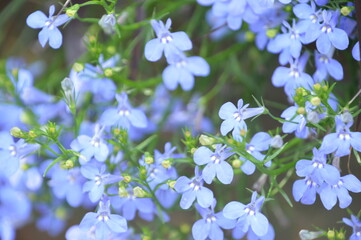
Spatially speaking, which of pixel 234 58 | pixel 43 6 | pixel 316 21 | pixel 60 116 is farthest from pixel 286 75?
pixel 43 6

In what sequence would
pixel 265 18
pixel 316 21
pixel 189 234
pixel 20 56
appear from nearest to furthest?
pixel 316 21
pixel 265 18
pixel 189 234
pixel 20 56

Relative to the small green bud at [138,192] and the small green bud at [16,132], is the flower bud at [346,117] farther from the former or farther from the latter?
the small green bud at [16,132]

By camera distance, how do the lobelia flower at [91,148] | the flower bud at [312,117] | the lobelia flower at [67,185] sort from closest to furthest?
the flower bud at [312,117] < the lobelia flower at [91,148] < the lobelia flower at [67,185]

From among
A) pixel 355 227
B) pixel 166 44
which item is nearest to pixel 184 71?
pixel 166 44

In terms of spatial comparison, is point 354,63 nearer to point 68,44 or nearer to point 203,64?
point 203,64

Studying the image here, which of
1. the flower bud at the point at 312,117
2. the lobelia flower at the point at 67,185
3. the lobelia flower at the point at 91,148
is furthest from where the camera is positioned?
the lobelia flower at the point at 67,185

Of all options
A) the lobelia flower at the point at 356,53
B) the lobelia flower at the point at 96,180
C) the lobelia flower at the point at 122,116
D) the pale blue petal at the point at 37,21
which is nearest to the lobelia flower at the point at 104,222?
the lobelia flower at the point at 96,180
